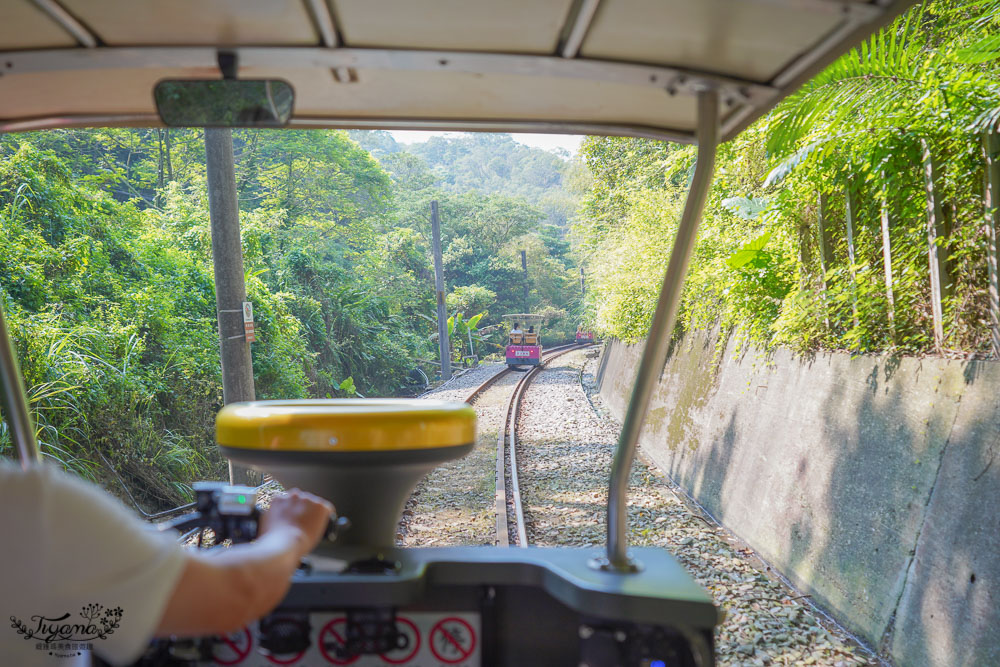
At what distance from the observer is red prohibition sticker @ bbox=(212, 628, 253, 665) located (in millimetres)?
1809

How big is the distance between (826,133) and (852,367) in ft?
5.61

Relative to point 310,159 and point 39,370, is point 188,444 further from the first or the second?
point 310,159

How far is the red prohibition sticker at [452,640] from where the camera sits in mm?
1859

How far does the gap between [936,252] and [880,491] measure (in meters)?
1.53

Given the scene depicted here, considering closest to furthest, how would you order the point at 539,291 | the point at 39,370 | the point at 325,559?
1. the point at 325,559
2. the point at 39,370
3. the point at 539,291

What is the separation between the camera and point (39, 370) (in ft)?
24.2

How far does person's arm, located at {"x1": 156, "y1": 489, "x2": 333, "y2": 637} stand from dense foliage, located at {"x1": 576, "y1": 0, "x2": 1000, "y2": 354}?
4034 mm

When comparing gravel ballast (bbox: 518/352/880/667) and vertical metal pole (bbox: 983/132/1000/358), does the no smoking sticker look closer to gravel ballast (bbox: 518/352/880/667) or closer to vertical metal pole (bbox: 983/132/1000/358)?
gravel ballast (bbox: 518/352/880/667)

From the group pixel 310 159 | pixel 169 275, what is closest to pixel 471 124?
pixel 169 275

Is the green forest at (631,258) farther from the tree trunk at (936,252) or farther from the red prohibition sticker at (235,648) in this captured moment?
the red prohibition sticker at (235,648)

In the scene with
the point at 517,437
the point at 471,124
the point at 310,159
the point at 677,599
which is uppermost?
the point at 310,159

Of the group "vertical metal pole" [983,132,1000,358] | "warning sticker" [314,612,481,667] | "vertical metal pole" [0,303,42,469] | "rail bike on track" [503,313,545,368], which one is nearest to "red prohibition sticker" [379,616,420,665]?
"warning sticker" [314,612,481,667]

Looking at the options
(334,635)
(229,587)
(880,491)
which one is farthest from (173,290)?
(229,587)

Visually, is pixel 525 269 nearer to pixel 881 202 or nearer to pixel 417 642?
pixel 881 202
